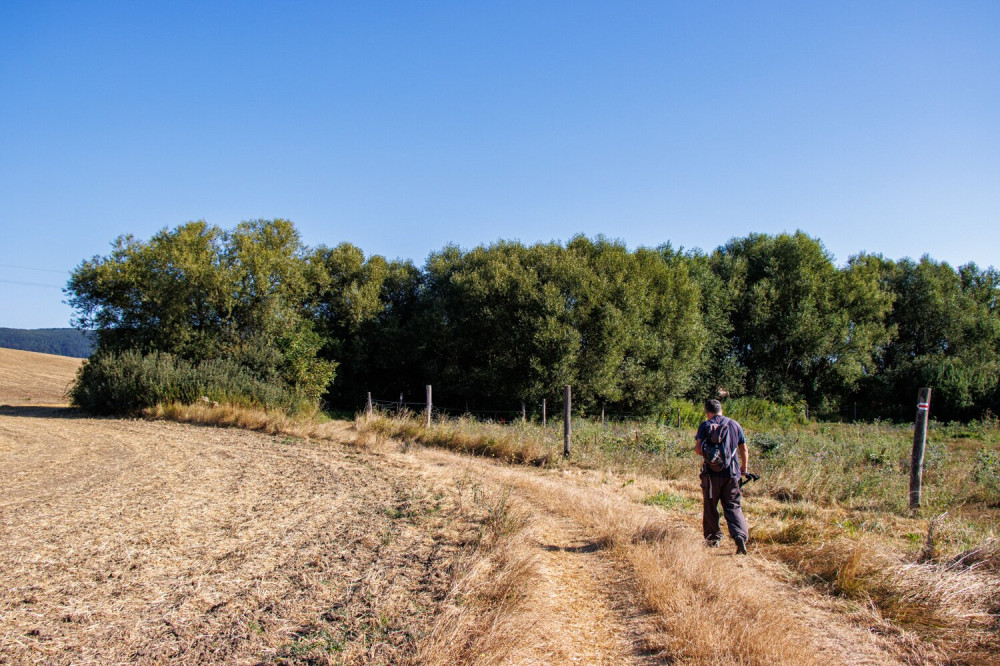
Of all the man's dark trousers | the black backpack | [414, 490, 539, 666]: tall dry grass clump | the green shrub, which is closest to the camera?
[414, 490, 539, 666]: tall dry grass clump

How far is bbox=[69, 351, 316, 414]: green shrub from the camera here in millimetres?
20625

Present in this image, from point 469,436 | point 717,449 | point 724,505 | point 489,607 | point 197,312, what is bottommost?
point 489,607

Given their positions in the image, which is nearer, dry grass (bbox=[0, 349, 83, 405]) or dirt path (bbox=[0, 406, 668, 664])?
dirt path (bbox=[0, 406, 668, 664])

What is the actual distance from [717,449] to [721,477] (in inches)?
13.0

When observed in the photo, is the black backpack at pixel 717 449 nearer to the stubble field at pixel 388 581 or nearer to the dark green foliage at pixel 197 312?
the stubble field at pixel 388 581

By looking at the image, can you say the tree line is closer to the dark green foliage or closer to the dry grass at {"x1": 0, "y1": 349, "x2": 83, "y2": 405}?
the dark green foliage

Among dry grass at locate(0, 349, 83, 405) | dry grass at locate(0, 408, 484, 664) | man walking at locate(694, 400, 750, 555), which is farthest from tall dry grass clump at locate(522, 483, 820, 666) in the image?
dry grass at locate(0, 349, 83, 405)

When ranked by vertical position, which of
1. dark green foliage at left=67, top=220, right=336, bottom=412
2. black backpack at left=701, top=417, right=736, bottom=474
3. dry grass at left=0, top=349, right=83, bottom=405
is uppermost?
dark green foliage at left=67, top=220, right=336, bottom=412

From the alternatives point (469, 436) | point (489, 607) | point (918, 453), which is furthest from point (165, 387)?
point (918, 453)

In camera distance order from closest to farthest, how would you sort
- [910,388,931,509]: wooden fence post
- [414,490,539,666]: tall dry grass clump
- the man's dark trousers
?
[414,490,539,666]: tall dry grass clump < the man's dark trousers < [910,388,931,509]: wooden fence post

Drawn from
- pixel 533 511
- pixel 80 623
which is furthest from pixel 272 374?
pixel 80 623

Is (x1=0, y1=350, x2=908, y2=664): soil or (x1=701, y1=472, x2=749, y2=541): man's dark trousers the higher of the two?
(x1=701, y1=472, x2=749, y2=541): man's dark trousers

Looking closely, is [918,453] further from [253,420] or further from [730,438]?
[253,420]

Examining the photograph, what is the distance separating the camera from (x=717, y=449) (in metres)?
6.88
